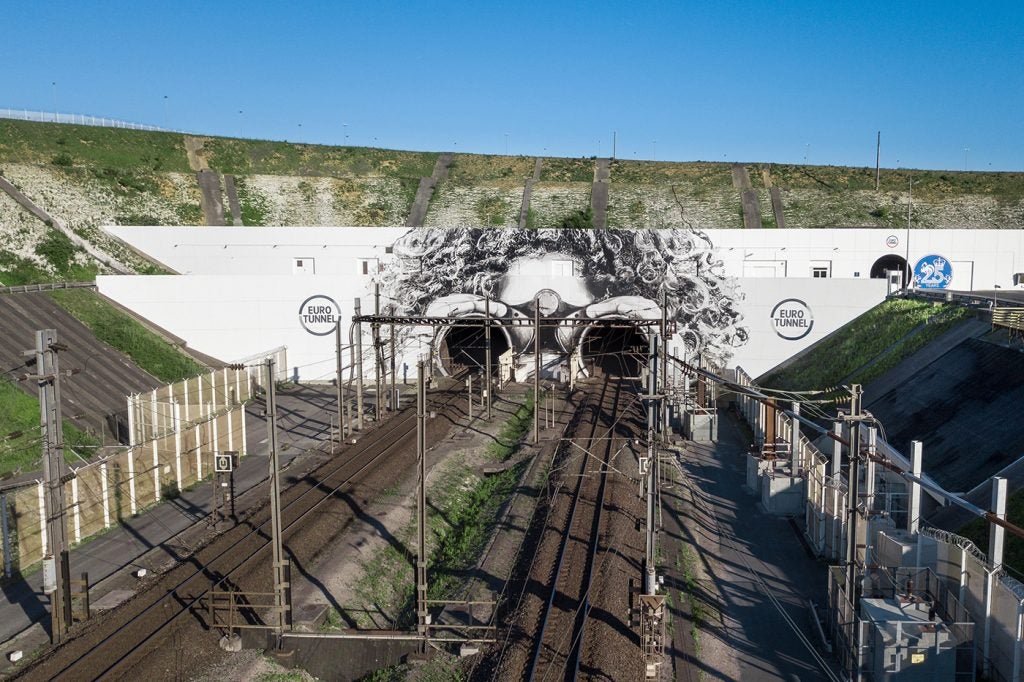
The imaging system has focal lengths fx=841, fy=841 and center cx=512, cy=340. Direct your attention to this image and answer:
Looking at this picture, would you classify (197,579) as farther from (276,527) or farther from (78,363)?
(78,363)

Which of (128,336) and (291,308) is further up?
(291,308)

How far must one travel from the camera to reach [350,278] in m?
39.1

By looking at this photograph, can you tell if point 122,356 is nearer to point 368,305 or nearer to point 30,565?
point 368,305

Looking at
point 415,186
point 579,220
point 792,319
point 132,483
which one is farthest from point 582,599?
point 415,186

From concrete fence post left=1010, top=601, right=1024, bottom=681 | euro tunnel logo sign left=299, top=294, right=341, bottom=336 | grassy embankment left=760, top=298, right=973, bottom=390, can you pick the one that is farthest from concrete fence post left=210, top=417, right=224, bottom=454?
grassy embankment left=760, top=298, right=973, bottom=390

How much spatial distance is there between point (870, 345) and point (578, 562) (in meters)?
20.8

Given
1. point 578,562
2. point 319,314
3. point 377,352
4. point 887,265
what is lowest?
point 578,562

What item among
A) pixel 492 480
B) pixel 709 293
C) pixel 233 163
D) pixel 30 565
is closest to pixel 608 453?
pixel 492 480

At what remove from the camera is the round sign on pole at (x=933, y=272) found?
138 feet

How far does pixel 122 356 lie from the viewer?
3369 cm

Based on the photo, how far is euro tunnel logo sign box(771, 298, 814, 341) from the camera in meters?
38.3

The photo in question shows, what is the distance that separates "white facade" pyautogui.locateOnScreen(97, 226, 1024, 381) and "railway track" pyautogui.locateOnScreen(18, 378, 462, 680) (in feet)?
46.5

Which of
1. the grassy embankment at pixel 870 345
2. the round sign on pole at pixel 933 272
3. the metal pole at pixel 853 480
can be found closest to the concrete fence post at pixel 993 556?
the metal pole at pixel 853 480

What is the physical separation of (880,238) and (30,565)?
38532mm
